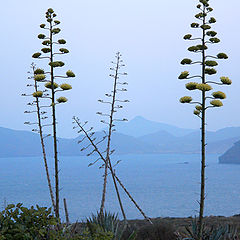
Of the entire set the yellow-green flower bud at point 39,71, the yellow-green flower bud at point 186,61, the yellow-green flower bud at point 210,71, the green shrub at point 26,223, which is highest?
the yellow-green flower bud at point 39,71

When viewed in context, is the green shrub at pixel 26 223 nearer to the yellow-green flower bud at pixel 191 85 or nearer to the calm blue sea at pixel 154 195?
the yellow-green flower bud at pixel 191 85

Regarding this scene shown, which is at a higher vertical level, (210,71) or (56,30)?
(56,30)

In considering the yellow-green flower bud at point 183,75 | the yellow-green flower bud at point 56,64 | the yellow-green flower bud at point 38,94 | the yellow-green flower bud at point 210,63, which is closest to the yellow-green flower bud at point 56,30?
the yellow-green flower bud at point 56,64

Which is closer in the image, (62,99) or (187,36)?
(187,36)

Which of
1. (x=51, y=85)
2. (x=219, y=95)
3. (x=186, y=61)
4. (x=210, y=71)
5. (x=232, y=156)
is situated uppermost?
(x=232, y=156)

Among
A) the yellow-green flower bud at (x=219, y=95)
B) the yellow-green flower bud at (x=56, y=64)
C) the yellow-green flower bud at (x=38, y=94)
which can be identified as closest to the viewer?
the yellow-green flower bud at (x=219, y=95)

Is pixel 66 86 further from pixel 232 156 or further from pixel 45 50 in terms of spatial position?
pixel 232 156

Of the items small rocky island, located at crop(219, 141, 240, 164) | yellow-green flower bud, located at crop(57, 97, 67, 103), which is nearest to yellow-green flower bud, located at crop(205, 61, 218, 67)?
yellow-green flower bud, located at crop(57, 97, 67, 103)

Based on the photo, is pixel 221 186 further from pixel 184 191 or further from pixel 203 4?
pixel 203 4

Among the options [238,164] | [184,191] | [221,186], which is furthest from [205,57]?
[238,164]

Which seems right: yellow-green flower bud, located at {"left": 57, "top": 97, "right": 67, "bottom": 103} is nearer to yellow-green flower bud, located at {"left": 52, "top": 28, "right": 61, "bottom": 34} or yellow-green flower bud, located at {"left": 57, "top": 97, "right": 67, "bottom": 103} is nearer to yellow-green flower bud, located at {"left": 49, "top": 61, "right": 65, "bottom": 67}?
yellow-green flower bud, located at {"left": 49, "top": 61, "right": 65, "bottom": 67}

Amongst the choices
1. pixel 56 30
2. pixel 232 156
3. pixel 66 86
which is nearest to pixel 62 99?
pixel 66 86

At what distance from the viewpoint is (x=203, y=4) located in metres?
6.12

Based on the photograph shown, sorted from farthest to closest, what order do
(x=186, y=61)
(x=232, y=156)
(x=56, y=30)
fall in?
(x=232, y=156) → (x=56, y=30) → (x=186, y=61)
